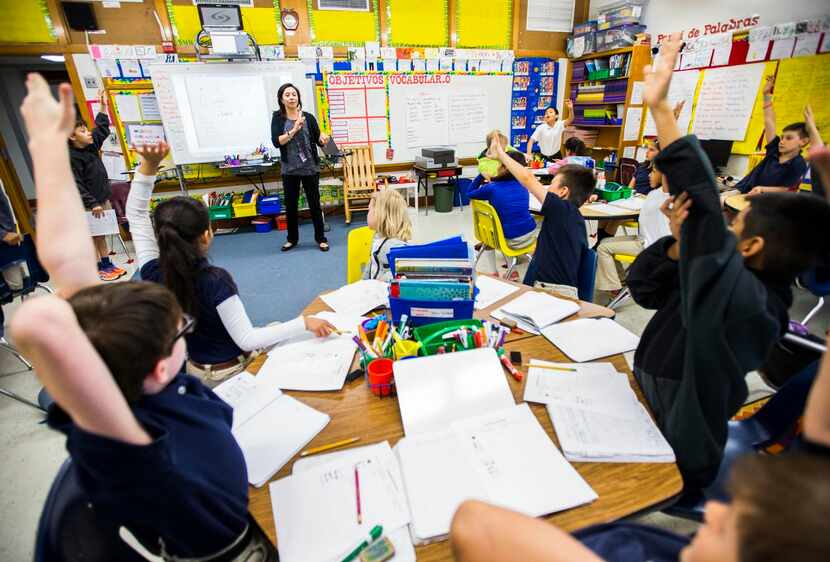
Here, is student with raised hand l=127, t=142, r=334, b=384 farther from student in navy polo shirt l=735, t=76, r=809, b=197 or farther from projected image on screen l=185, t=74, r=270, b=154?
projected image on screen l=185, t=74, r=270, b=154

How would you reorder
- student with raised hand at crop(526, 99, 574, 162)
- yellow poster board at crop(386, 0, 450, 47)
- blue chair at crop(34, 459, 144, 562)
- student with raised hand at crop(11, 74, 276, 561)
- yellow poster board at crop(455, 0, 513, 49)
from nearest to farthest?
student with raised hand at crop(11, 74, 276, 561)
blue chair at crop(34, 459, 144, 562)
yellow poster board at crop(386, 0, 450, 47)
yellow poster board at crop(455, 0, 513, 49)
student with raised hand at crop(526, 99, 574, 162)

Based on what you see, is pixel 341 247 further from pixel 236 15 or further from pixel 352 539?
pixel 352 539

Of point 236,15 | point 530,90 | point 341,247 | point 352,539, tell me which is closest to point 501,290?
point 352,539

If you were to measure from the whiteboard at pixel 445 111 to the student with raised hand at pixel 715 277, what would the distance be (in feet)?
17.4

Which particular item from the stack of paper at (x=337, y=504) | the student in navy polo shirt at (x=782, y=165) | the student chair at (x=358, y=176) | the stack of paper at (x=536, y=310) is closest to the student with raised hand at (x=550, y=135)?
the student chair at (x=358, y=176)

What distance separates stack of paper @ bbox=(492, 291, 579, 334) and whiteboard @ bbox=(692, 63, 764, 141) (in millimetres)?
4620

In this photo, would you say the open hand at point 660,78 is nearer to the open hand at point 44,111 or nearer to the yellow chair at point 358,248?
the open hand at point 44,111

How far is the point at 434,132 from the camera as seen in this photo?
6090mm

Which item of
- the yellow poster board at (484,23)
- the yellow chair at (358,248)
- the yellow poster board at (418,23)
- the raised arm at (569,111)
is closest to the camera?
the yellow chair at (358,248)

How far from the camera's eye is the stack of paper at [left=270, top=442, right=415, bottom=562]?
0.72 metres

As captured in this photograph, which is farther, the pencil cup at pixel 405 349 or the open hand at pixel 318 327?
the open hand at pixel 318 327

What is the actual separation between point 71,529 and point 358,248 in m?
1.75

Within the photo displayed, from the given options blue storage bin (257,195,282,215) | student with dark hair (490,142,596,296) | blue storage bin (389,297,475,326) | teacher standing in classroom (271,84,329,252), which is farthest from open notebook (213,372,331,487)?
blue storage bin (257,195,282,215)

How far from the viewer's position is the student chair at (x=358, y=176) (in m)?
5.58
